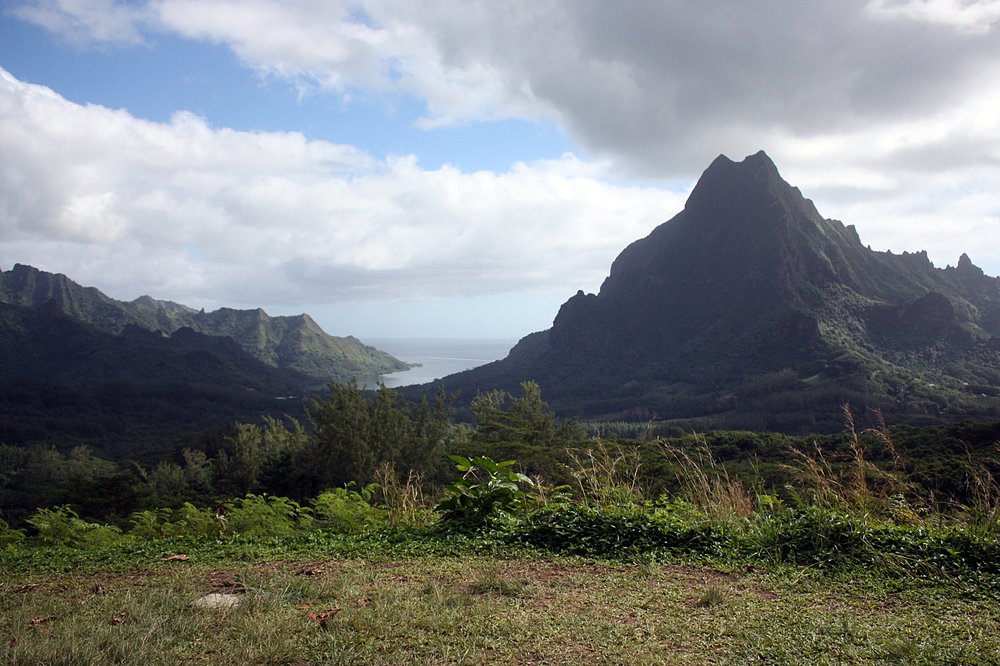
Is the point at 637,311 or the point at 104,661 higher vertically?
the point at 637,311

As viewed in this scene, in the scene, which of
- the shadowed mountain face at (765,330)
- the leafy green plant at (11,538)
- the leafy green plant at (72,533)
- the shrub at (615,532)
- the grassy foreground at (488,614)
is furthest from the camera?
the shadowed mountain face at (765,330)

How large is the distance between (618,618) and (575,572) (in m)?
1.00

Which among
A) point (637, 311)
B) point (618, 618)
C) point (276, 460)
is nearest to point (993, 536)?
point (618, 618)

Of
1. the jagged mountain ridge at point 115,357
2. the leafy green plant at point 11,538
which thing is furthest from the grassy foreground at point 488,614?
the jagged mountain ridge at point 115,357

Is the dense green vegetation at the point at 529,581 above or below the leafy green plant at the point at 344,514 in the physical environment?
above

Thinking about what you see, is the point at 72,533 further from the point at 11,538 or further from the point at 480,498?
the point at 480,498

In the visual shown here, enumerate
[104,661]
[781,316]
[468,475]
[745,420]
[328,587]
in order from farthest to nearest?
[781,316], [745,420], [468,475], [328,587], [104,661]

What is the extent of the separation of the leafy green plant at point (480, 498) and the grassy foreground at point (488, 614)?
85cm

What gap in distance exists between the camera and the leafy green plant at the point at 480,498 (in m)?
5.76

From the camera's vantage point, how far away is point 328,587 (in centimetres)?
403

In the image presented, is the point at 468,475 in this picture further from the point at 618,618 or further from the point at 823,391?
the point at 823,391

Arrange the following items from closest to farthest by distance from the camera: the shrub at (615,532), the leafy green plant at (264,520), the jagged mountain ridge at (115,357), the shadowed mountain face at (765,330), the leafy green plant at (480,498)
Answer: the shrub at (615,532) → the leafy green plant at (480,498) → the leafy green plant at (264,520) → the shadowed mountain face at (765,330) → the jagged mountain ridge at (115,357)

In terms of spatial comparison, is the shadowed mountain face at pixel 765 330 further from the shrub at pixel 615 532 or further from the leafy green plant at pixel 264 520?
the leafy green plant at pixel 264 520

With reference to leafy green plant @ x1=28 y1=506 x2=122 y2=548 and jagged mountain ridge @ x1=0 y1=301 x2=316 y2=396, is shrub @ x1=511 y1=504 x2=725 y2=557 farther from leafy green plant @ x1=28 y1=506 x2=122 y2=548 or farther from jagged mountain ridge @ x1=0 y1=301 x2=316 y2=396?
jagged mountain ridge @ x1=0 y1=301 x2=316 y2=396
